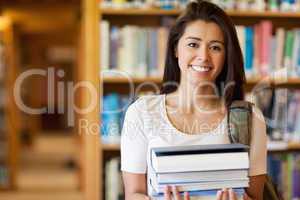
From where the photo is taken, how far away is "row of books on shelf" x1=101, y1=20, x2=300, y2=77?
2467mm

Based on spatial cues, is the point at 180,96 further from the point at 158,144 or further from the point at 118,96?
the point at 118,96

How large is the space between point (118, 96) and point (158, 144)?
1.25m

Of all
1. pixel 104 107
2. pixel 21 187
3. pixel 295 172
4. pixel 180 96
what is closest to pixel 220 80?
pixel 180 96

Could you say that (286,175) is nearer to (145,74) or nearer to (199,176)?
(145,74)

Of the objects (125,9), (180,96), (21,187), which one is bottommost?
(21,187)

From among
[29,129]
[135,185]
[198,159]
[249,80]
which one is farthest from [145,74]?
[29,129]

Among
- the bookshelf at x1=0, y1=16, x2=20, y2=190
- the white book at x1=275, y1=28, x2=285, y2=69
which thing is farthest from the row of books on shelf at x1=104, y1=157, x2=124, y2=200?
the bookshelf at x1=0, y1=16, x2=20, y2=190

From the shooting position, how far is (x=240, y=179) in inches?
49.1

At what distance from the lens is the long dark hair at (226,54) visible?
1375 mm

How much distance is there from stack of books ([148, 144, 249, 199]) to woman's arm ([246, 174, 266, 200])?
12 centimetres

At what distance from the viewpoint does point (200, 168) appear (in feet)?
4.00

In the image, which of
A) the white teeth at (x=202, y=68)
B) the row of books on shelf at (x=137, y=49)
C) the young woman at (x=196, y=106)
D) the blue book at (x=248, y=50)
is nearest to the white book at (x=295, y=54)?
the blue book at (x=248, y=50)

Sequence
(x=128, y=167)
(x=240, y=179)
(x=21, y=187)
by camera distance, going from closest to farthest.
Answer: (x=240, y=179)
(x=128, y=167)
(x=21, y=187)

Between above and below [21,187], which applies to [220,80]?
above
